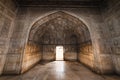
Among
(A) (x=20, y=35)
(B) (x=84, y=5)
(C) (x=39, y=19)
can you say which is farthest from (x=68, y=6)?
(A) (x=20, y=35)

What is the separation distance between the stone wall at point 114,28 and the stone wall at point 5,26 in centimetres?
616

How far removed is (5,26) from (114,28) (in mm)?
6380

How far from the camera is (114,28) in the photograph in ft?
13.4

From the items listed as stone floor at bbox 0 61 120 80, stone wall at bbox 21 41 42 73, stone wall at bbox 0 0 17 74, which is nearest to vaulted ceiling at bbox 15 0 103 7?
stone wall at bbox 0 0 17 74

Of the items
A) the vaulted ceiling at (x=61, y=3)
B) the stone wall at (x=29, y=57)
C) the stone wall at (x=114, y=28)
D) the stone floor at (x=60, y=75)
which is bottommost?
the stone floor at (x=60, y=75)

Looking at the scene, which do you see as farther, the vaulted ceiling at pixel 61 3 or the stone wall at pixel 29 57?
the vaulted ceiling at pixel 61 3

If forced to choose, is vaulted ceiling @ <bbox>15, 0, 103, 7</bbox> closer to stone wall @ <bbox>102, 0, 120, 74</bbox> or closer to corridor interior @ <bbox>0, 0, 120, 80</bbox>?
corridor interior @ <bbox>0, 0, 120, 80</bbox>

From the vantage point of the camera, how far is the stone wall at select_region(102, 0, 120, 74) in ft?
12.6

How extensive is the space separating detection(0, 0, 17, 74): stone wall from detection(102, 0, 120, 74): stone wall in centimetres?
616

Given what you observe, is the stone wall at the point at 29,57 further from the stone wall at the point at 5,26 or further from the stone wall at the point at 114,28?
the stone wall at the point at 114,28

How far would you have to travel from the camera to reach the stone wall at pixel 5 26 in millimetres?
3822

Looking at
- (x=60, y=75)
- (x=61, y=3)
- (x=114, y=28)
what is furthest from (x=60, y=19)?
(x=60, y=75)

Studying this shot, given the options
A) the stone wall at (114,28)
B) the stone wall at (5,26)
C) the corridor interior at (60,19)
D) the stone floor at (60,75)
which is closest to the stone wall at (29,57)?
the corridor interior at (60,19)

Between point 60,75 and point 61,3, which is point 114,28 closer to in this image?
point 61,3
